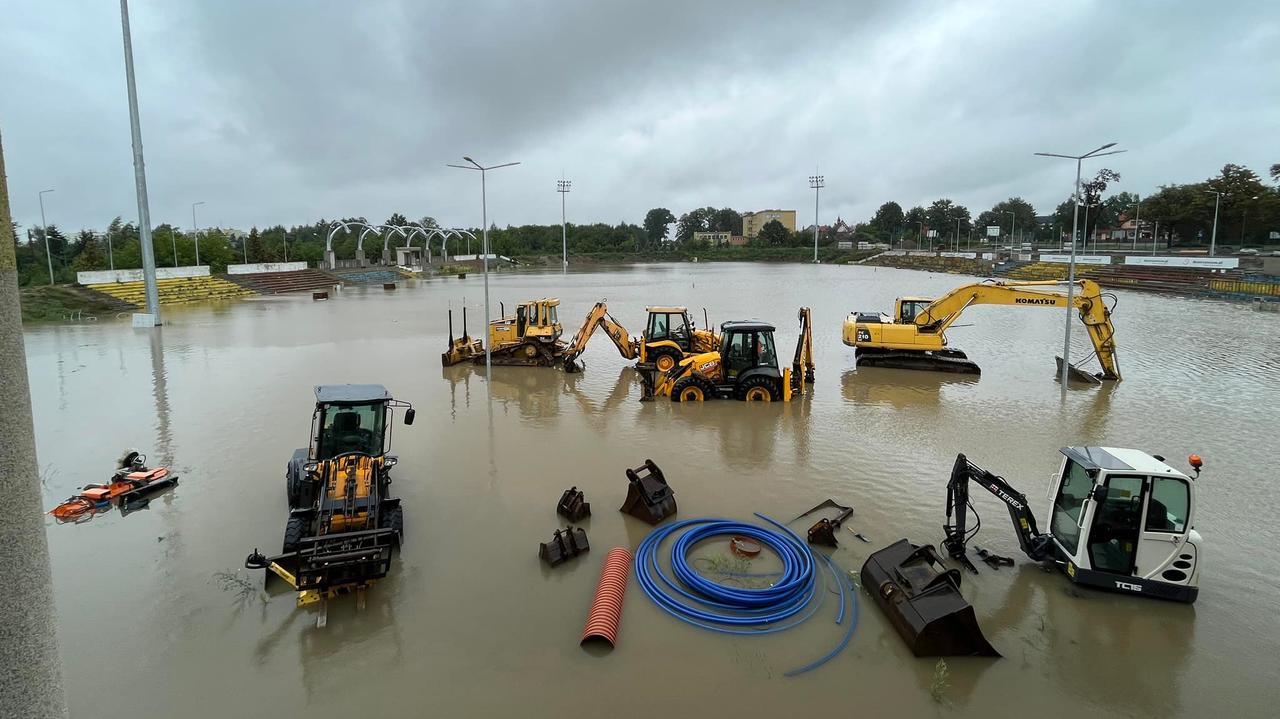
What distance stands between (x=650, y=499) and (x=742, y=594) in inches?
97.8

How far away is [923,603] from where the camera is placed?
6938 mm

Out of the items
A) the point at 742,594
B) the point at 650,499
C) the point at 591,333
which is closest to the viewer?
the point at 742,594

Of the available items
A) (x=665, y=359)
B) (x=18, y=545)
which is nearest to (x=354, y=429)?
(x=18, y=545)

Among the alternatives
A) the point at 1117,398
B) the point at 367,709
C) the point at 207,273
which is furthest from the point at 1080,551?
the point at 207,273

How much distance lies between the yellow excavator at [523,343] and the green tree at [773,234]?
122m

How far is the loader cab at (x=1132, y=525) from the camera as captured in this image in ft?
23.6

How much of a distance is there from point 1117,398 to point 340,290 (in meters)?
59.1

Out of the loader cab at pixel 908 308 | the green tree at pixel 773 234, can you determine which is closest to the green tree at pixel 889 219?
the green tree at pixel 773 234

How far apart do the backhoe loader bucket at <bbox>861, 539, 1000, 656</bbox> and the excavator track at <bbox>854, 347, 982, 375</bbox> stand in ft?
48.2

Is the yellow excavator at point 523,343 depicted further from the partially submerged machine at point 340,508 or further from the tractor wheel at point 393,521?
the tractor wheel at point 393,521

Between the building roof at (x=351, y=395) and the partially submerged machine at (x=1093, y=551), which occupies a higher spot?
the building roof at (x=351, y=395)

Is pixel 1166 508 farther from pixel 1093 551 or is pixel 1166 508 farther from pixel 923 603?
pixel 923 603

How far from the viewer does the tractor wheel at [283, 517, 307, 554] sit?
7.69 meters

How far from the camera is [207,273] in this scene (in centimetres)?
5353
